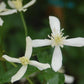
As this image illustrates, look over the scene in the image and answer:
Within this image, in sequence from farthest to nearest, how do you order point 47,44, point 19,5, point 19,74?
point 19,5 → point 47,44 → point 19,74

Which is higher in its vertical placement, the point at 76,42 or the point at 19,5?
the point at 19,5

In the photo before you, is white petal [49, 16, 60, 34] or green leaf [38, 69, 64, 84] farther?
white petal [49, 16, 60, 34]

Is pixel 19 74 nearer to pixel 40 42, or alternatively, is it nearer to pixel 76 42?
pixel 40 42

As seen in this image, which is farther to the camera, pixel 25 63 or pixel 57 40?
pixel 57 40

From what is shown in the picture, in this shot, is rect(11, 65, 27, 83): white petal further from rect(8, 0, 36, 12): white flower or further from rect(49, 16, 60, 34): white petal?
rect(8, 0, 36, 12): white flower

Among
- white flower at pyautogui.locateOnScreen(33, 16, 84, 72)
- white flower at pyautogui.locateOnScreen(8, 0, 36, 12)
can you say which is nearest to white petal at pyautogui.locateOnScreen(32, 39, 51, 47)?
white flower at pyautogui.locateOnScreen(33, 16, 84, 72)

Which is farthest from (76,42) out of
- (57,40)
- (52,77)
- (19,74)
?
(19,74)

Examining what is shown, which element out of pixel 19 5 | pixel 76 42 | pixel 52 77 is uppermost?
pixel 19 5

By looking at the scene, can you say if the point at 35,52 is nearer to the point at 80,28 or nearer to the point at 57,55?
the point at 57,55

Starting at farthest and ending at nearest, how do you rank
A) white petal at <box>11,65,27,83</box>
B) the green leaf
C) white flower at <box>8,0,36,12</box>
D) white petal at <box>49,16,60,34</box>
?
white flower at <box>8,0,36,12</box>
white petal at <box>49,16,60,34</box>
the green leaf
white petal at <box>11,65,27,83</box>

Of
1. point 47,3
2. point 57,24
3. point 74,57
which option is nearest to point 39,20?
point 47,3

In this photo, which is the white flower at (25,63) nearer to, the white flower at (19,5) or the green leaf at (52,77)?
the green leaf at (52,77)
